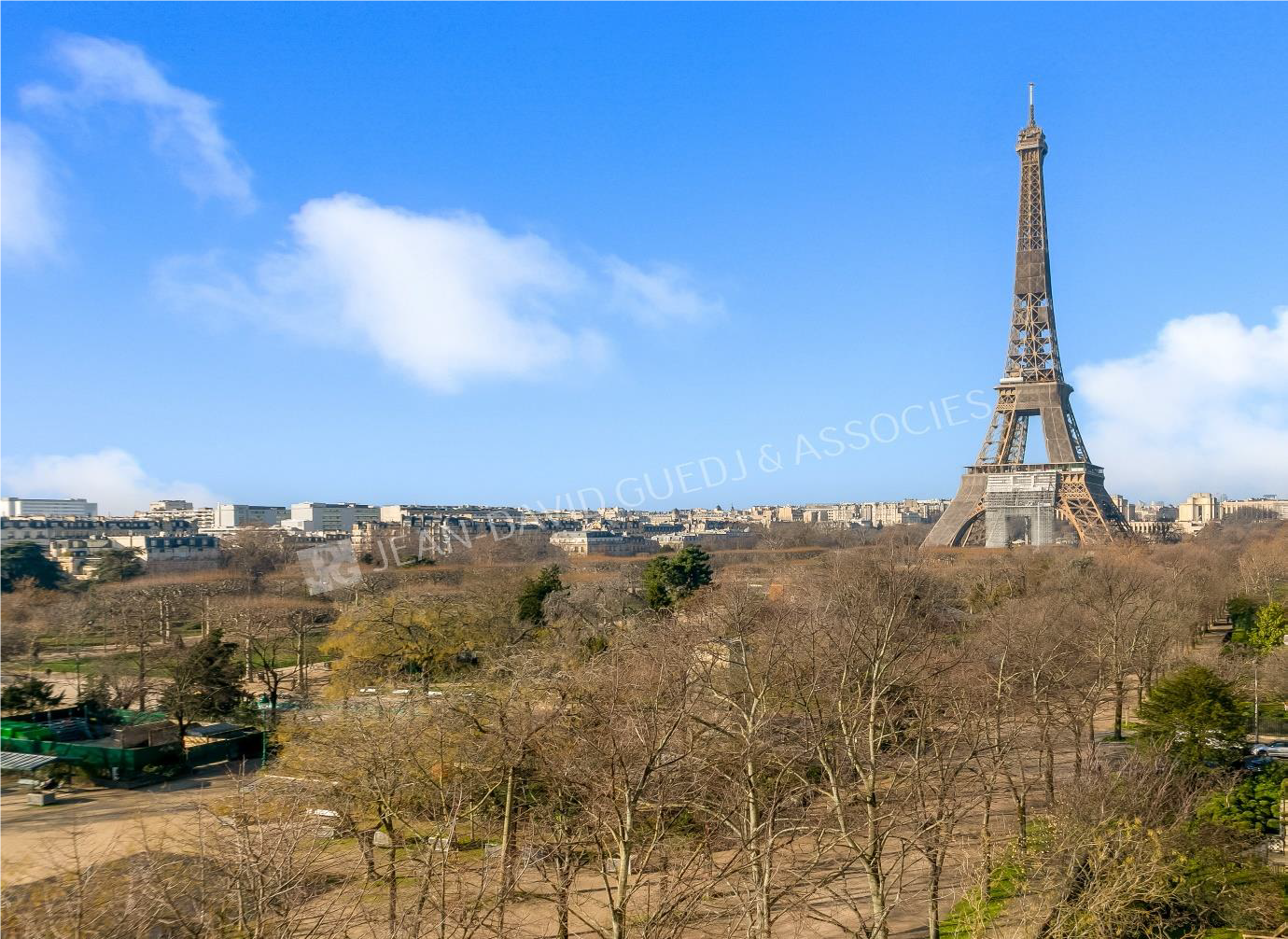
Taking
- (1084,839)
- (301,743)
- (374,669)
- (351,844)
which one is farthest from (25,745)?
(1084,839)

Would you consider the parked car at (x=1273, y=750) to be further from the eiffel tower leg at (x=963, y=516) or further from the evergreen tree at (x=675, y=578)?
the eiffel tower leg at (x=963, y=516)

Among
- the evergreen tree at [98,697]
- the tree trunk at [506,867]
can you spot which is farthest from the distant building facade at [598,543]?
the tree trunk at [506,867]

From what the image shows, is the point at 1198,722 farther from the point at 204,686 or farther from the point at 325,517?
the point at 325,517

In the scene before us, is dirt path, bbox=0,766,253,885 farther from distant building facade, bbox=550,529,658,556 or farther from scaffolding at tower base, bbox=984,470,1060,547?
distant building facade, bbox=550,529,658,556

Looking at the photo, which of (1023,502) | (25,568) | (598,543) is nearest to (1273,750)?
(1023,502)

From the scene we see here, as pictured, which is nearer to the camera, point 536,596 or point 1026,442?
point 536,596

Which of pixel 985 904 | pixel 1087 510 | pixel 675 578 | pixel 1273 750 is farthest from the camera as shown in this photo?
pixel 1087 510
